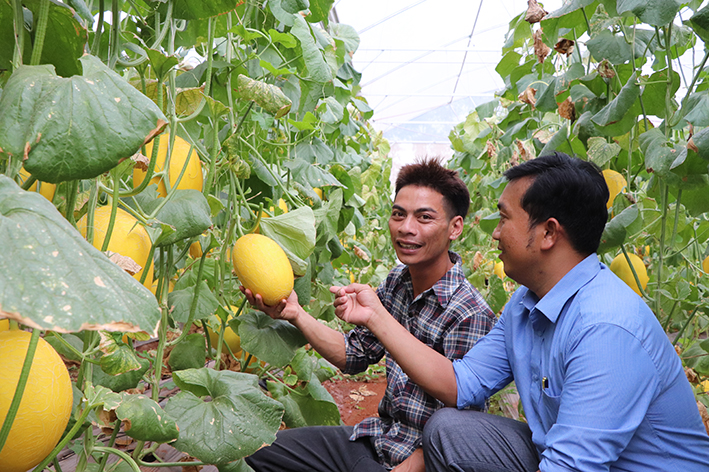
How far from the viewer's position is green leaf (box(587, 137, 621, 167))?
1.68 m

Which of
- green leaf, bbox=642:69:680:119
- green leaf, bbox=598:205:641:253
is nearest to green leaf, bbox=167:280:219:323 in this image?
green leaf, bbox=598:205:641:253

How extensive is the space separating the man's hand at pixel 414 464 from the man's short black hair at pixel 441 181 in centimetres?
79

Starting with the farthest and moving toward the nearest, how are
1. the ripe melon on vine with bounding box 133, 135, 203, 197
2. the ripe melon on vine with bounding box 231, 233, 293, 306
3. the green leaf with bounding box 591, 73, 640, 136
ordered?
the green leaf with bounding box 591, 73, 640, 136
the ripe melon on vine with bounding box 231, 233, 293, 306
the ripe melon on vine with bounding box 133, 135, 203, 197

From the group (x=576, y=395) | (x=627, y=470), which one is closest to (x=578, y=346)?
(x=576, y=395)

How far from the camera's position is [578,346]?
4.05ft

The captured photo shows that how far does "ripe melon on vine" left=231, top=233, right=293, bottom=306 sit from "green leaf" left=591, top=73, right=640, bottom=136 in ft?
3.38

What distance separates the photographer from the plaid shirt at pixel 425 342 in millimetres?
1737

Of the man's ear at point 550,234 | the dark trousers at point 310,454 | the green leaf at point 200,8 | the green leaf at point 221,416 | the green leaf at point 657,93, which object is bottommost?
the dark trousers at point 310,454

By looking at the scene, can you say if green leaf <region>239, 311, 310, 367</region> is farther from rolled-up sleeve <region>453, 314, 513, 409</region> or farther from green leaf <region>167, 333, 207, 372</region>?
rolled-up sleeve <region>453, 314, 513, 409</region>

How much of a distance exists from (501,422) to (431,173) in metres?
0.85

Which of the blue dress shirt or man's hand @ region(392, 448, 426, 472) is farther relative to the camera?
man's hand @ region(392, 448, 426, 472)

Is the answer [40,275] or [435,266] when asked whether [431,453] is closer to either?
[435,266]

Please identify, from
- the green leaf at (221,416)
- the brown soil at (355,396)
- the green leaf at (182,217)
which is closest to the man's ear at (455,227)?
the green leaf at (221,416)

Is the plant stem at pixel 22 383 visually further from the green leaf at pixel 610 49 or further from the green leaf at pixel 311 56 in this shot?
the green leaf at pixel 610 49
